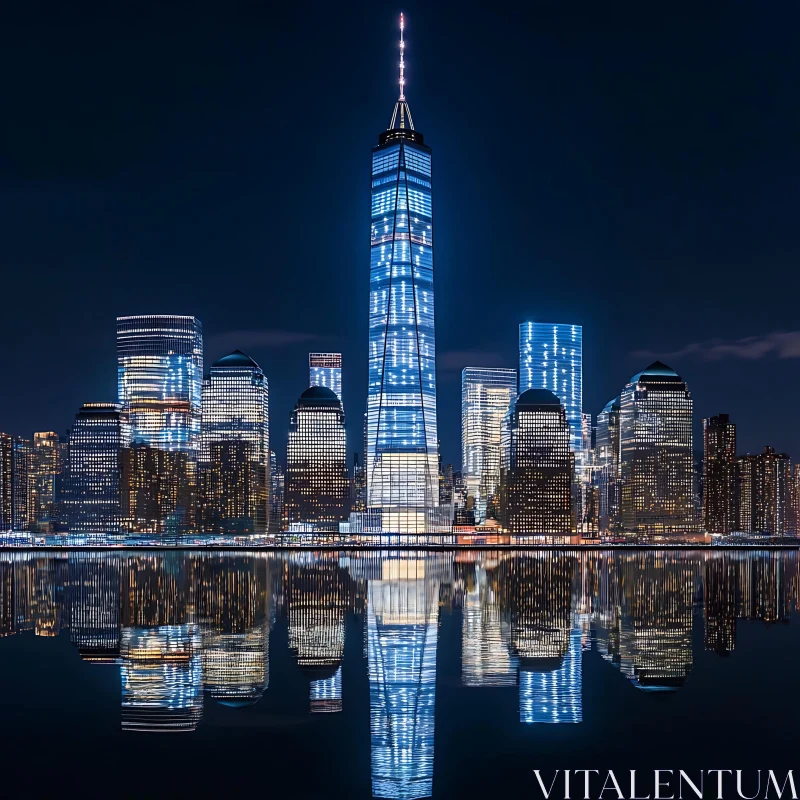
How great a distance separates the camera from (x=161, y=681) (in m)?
33.2

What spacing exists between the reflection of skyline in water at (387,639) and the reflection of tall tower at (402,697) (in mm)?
63

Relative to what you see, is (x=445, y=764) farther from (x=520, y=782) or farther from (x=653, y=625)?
(x=653, y=625)

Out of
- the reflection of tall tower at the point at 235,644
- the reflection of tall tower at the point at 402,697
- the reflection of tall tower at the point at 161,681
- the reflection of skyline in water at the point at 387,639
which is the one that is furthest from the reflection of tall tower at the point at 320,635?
the reflection of tall tower at the point at 161,681

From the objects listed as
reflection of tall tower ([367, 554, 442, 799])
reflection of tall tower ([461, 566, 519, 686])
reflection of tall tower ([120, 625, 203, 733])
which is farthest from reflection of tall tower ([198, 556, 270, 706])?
reflection of tall tower ([461, 566, 519, 686])

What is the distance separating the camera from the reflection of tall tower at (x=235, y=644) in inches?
1265

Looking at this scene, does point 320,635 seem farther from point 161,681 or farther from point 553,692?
point 553,692

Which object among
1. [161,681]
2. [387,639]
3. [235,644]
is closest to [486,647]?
[387,639]

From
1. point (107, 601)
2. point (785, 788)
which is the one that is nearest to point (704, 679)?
point (785, 788)

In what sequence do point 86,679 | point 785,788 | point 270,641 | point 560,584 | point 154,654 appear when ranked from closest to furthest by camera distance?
point 785,788 < point 86,679 < point 154,654 < point 270,641 < point 560,584

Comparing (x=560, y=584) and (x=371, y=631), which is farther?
(x=560, y=584)

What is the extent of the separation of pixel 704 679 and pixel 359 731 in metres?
14.4

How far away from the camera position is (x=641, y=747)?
2492 cm

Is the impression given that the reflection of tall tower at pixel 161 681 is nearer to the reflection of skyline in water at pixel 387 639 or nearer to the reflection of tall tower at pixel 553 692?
the reflection of skyline in water at pixel 387 639

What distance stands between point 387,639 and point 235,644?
7.13 m
